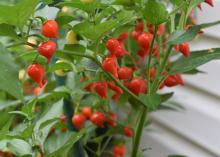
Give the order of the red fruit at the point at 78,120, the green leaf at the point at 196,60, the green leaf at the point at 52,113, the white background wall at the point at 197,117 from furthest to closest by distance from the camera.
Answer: the white background wall at the point at 197,117 → the red fruit at the point at 78,120 → the green leaf at the point at 52,113 → the green leaf at the point at 196,60

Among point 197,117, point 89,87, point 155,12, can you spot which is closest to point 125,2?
point 155,12

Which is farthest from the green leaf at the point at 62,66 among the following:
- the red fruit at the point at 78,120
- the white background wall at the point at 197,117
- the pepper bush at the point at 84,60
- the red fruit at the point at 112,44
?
the white background wall at the point at 197,117

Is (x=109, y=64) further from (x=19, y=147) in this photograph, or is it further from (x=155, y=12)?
(x=19, y=147)

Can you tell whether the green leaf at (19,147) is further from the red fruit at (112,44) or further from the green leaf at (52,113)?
the red fruit at (112,44)

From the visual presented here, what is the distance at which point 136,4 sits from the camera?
1.99ft

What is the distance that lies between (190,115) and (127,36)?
1.95ft

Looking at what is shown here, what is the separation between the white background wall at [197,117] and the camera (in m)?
1.24

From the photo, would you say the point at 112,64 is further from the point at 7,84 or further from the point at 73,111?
the point at 73,111

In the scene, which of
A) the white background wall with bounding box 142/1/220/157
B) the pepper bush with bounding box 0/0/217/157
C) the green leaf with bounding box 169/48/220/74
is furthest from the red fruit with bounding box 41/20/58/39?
the white background wall with bounding box 142/1/220/157

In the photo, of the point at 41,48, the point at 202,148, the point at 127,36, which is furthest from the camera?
the point at 202,148

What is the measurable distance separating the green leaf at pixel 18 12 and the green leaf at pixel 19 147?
0.67 ft

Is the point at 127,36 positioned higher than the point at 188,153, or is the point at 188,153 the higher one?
the point at 127,36

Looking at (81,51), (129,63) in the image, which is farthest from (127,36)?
(81,51)

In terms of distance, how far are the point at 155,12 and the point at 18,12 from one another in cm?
18
